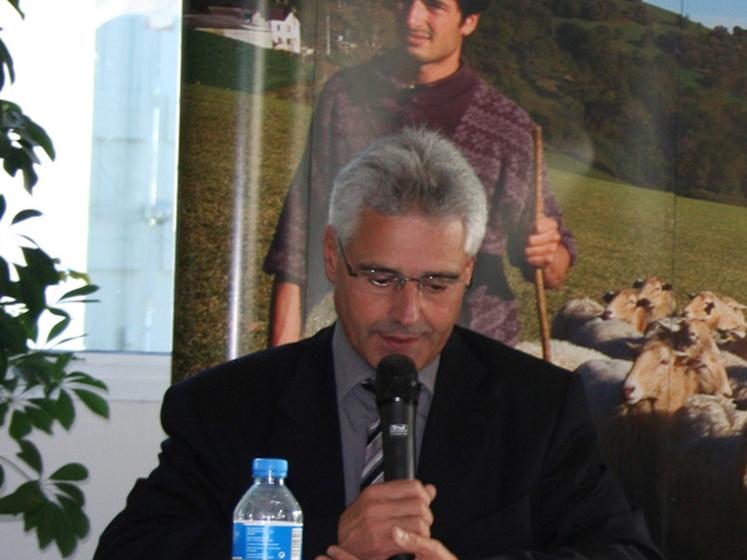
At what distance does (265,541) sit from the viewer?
171 centimetres

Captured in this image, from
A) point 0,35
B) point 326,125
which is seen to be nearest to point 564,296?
point 326,125

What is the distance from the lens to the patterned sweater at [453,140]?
3518mm

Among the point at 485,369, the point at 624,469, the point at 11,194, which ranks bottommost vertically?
the point at 624,469

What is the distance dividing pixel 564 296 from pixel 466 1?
0.83 meters

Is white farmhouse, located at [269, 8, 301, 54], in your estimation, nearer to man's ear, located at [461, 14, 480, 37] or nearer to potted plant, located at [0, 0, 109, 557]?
man's ear, located at [461, 14, 480, 37]

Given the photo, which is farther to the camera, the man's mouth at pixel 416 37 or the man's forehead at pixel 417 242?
the man's mouth at pixel 416 37

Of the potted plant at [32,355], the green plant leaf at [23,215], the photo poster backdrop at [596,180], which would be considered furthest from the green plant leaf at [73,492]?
the green plant leaf at [23,215]

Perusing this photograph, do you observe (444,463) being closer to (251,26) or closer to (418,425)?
(418,425)

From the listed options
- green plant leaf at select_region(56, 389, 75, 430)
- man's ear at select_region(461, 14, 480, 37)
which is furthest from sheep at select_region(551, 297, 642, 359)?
green plant leaf at select_region(56, 389, 75, 430)

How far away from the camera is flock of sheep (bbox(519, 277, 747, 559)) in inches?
134

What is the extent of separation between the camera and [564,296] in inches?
139

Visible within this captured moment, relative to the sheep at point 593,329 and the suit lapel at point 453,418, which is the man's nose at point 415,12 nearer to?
the sheep at point 593,329

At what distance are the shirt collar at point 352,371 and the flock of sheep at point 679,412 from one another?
122cm

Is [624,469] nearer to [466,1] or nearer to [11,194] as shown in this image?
[466,1]
